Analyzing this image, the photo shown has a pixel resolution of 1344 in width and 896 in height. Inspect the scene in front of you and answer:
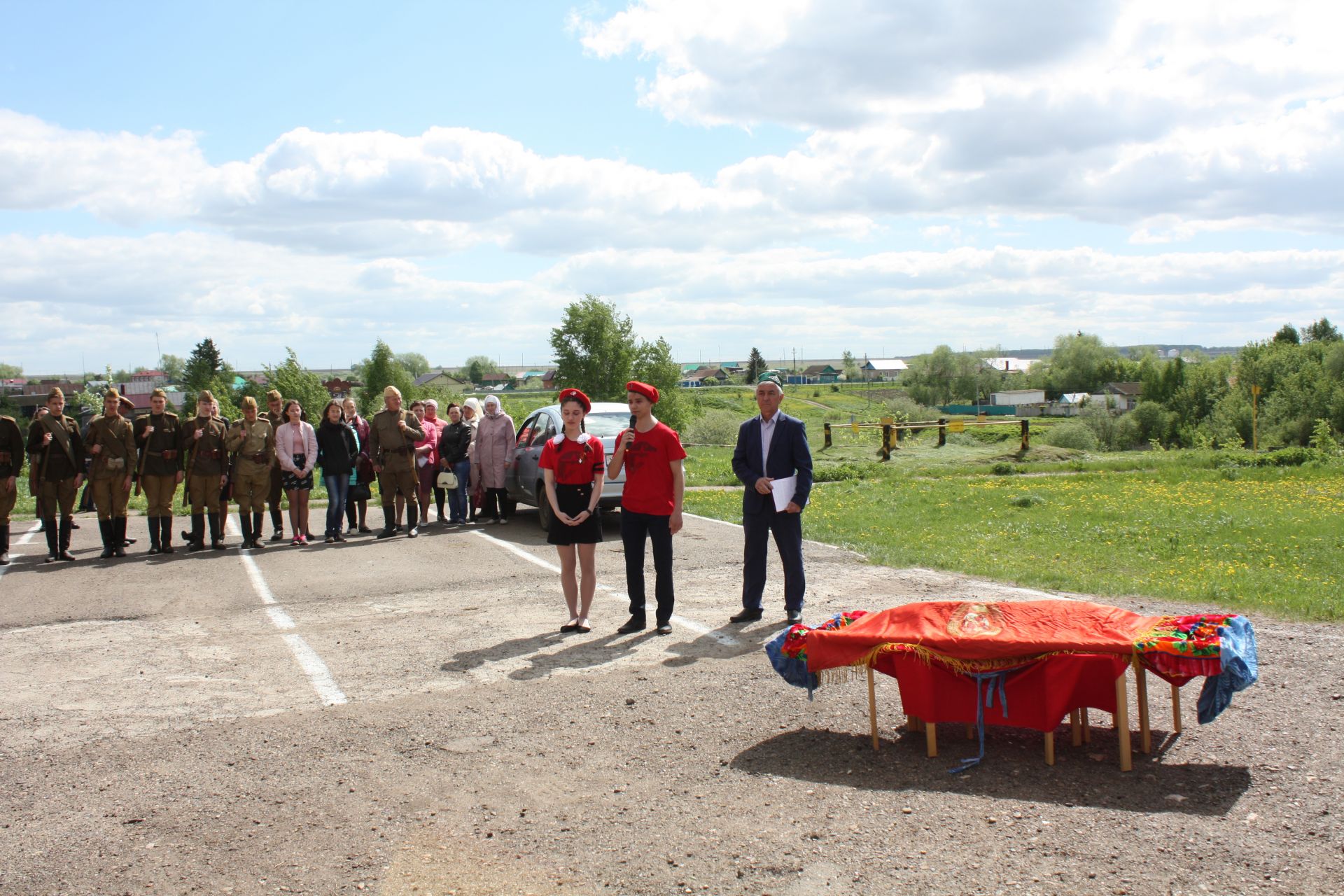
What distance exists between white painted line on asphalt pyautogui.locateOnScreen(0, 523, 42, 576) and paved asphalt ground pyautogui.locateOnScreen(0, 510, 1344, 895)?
422 centimetres

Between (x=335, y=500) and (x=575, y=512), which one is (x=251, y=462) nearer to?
(x=335, y=500)

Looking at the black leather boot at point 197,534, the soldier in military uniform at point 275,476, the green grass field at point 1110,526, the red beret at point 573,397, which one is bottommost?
the green grass field at point 1110,526

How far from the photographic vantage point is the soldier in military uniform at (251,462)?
12.9 m

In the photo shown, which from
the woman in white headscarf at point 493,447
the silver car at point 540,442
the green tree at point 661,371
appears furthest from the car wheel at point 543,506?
the green tree at point 661,371

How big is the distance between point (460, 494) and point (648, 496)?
7887 mm

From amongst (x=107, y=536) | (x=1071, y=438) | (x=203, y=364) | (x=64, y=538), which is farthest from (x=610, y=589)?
(x=203, y=364)

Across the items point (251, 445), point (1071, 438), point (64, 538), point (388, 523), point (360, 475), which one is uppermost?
point (251, 445)

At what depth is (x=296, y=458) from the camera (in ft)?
43.5

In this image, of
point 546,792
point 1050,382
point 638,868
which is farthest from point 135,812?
point 1050,382

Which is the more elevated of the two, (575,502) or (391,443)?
(391,443)

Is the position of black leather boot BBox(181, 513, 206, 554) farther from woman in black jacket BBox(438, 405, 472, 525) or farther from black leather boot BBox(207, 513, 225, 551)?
woman in black jacket BBox(438, 405, 472, 525)

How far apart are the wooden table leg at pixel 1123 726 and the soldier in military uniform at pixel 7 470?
1197 centimetres

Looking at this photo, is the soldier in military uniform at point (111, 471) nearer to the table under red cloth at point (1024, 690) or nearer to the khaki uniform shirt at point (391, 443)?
the khaki uniform shirt at point (391, 443)

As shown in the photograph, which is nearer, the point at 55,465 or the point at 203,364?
the point at 55,465
